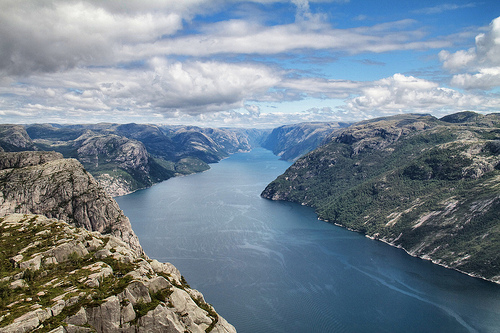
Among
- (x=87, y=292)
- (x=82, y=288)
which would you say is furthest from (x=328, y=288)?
(x=87, y=292)

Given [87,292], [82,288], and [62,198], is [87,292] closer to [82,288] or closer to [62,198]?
[82,288]

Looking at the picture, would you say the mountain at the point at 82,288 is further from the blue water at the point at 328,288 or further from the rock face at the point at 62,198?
the blue water at the point at 328,288

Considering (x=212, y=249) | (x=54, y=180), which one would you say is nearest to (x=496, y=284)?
(x=212, y=249)

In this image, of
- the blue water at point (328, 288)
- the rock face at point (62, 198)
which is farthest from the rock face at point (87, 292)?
the blue water at point (328, 288)

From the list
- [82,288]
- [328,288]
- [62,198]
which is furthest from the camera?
[328,288]

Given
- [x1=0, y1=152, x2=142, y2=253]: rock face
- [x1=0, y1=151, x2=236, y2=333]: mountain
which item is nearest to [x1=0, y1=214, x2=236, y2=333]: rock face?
[x1=0, y1=151, x2=236, y2=333]: mountain

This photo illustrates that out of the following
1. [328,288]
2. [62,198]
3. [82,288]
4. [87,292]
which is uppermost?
[87,292]

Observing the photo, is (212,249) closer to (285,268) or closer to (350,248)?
(285,268)
